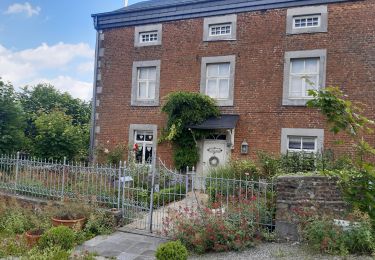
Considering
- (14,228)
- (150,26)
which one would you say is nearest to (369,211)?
(14,228)

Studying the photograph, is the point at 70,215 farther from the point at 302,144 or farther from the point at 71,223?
the point at 302,144

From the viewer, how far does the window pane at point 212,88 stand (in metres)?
12.9

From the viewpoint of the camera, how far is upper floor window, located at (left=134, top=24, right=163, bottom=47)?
13797 mm

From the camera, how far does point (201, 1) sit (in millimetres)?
13008

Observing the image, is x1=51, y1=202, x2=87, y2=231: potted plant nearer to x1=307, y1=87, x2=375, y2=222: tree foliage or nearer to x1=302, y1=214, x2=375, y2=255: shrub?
x1=302, y1=214, x2=375, y2=255: shrub

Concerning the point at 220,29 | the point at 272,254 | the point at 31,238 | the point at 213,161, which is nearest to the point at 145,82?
the point at 220,29

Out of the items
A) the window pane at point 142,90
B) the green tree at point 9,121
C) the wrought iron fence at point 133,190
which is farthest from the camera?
the window pane at point 142,90

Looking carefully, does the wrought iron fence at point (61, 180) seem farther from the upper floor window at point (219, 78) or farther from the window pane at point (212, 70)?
the window pane at point (212, 70)

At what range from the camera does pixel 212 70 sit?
1298 cm

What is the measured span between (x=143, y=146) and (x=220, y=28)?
226 inches

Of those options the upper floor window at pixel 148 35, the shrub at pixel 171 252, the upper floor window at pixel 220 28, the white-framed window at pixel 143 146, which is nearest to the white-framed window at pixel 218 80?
the upper floor window at pixel 220 28

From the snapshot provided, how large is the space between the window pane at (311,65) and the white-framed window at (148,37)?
6.17m

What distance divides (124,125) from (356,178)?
12.0 metres

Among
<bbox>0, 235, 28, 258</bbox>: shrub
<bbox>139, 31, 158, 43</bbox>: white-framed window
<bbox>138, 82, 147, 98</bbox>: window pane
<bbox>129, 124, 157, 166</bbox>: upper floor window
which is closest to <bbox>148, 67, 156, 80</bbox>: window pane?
<bbox>138, 82, 147, 98</bbox>: window pane
